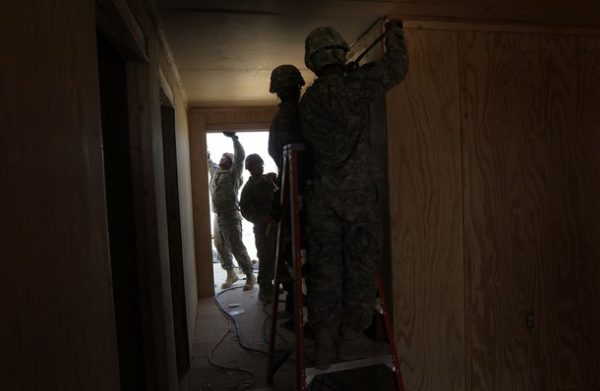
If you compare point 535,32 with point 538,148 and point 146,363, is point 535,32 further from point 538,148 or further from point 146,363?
point 146,363

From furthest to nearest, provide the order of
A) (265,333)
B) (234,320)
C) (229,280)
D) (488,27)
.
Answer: (229,280), (234,320), (265,333), (488,27)

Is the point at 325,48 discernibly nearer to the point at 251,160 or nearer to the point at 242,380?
the point at 242,380

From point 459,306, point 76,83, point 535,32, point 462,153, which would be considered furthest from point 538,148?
point 76,83

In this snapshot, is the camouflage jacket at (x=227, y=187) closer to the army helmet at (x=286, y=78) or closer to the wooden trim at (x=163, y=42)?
the wooden trim at (x=163, y=42)

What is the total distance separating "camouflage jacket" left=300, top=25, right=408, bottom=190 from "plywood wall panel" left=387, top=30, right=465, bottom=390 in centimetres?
41

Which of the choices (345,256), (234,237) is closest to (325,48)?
(345,256)

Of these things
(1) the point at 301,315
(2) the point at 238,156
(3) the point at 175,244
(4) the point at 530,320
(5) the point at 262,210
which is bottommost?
(4) the point at 530,320

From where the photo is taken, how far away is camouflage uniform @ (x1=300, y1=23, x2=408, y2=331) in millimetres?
1593

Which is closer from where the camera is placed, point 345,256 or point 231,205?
point 345,256

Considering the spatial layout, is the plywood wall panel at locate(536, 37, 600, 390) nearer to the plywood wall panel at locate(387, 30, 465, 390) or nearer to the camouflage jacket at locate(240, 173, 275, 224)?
the plywood wall panel at locate(387, 30, 465, 390)

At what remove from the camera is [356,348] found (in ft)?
5.37

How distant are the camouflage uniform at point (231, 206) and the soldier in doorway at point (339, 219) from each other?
10.7ft

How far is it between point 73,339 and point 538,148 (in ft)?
7.76

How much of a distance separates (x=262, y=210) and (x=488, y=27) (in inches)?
104
